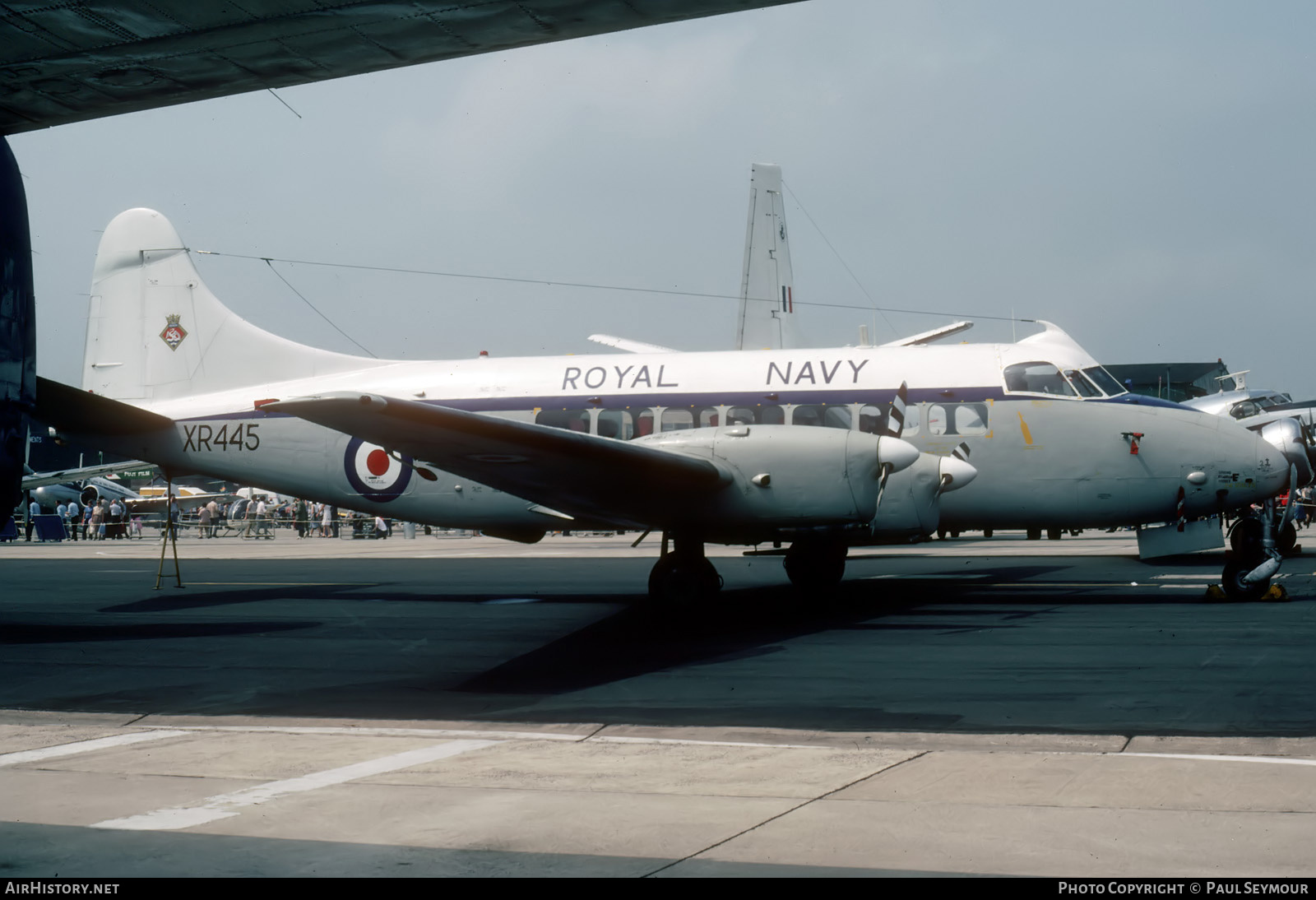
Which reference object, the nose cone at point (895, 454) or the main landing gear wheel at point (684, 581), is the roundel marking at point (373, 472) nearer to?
the main landing gear wheel at point (684, 581)

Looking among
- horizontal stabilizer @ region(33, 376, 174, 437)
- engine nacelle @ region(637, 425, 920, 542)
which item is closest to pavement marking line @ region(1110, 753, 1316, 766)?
engine nacelle @ region(637, 425, 920, 542)

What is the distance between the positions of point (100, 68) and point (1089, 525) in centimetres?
1348

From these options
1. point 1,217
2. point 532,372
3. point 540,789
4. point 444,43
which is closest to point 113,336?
point 532,372

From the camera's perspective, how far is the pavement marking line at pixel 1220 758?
6.53 metres

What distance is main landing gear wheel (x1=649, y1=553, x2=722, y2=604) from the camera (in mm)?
14031

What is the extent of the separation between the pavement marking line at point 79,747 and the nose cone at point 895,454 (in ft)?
26.5

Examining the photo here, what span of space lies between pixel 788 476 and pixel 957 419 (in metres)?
4.64

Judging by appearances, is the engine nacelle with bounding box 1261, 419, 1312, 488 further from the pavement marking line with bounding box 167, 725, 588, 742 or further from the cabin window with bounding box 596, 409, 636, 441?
the pavement marking line with bounding box 167, 725, 588, 742

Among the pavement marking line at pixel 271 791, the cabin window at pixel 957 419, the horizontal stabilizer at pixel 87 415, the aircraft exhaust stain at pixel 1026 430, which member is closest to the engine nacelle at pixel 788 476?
the cabin window at pixel 957 419

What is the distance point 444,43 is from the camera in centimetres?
761

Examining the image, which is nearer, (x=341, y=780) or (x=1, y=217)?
(x=341, y=780)

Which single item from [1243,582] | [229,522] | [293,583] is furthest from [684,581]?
[229,522]

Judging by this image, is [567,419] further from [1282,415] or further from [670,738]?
[1282,415]
